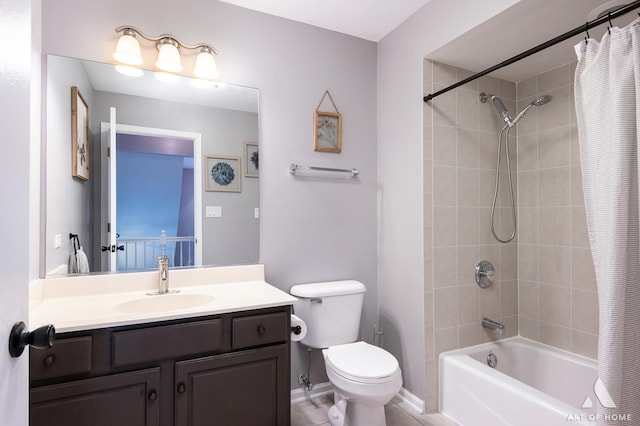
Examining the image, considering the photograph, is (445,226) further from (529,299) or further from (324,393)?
(324,393)

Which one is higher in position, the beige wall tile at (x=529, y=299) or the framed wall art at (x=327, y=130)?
the framed wall art at (x=327, y=130)

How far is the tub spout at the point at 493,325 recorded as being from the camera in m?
2.20

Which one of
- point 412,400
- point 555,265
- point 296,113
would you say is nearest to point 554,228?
point 555,265

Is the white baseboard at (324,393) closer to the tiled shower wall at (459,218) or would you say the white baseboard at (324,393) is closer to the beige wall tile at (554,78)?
the tiled shower wall at (459,218)

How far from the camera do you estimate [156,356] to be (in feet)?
4.51

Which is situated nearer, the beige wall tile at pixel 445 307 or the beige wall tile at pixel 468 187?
the beige wall tile at pixel 445 307

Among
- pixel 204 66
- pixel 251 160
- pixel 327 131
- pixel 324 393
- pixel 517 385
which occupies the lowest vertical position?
pixel 324 393

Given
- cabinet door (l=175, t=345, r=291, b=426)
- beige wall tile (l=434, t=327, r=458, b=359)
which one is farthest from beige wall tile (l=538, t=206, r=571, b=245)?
cabinet door (l=175, t=345, r=291, b=426)

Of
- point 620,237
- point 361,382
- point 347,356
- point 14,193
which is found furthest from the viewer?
point 347,356

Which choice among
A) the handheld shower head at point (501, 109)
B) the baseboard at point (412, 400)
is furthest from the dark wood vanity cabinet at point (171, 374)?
the handheld shower head at point (501, 109)

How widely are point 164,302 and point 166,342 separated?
40 cm

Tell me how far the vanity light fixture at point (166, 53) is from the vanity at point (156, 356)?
1.17 metres

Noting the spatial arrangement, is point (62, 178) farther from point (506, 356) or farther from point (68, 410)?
point (506, 356)

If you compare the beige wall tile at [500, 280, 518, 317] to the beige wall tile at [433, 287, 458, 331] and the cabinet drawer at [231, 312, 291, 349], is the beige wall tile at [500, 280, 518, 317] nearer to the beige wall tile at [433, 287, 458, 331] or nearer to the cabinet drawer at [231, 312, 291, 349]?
the beige wall tile at [433, 287, 458, 331]
